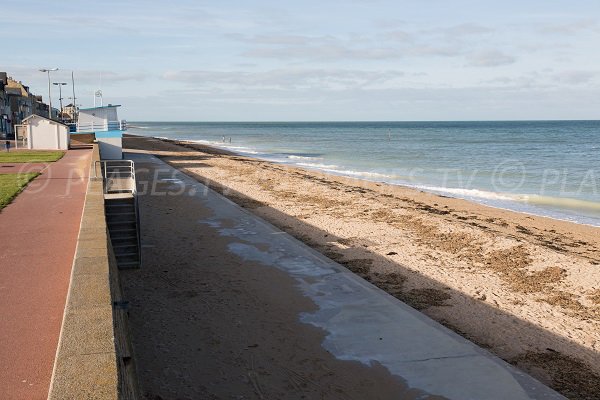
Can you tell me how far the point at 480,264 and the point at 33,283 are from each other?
874cm

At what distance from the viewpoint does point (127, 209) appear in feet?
36.2

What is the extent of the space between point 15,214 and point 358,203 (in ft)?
38.4

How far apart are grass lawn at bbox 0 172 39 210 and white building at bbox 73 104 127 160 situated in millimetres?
12083

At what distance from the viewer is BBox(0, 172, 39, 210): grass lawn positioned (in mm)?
14816

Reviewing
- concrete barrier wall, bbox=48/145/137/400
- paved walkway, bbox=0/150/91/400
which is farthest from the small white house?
concrete barrier wall, bbox=48/145/137/400

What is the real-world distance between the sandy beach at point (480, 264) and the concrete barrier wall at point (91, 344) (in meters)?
4.99

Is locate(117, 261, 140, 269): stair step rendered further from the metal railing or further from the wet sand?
the metal railing

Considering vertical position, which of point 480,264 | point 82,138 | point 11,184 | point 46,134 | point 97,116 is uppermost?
point 97,116

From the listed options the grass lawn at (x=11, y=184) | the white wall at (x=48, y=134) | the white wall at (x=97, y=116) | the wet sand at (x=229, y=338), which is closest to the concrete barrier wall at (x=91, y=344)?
the wet sand at (x=229, y=338)

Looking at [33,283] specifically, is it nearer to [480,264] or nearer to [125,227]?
[125,227]

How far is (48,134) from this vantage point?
3606cm

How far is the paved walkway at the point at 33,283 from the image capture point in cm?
495

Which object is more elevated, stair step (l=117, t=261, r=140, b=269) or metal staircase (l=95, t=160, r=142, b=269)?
metal staircase (l=95, t=160, r=142, b=269)

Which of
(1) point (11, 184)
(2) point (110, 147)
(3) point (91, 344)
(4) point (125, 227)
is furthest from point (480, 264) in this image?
(2) point (110, 147)
